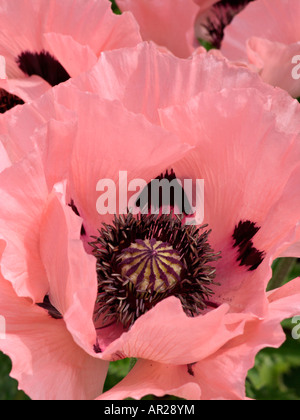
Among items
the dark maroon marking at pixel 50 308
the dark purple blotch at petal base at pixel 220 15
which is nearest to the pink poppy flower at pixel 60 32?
the dark maroon marking at pixel 50 308

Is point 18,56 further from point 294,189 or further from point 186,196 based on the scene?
point 294,189

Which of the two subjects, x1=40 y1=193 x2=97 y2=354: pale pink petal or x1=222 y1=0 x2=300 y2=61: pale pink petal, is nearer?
x1=40 y1=193 x2=97 y2=354: pale pink petal

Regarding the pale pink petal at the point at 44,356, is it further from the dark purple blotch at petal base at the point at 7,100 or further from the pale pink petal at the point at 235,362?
the dark purple blotch at petal base at the point at 7,100

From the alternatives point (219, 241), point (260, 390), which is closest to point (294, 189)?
point (219, 241)

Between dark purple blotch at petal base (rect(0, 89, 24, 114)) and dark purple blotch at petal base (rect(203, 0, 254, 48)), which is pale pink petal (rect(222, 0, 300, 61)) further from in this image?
dark purple blotch at petal base (rect(0, 89, 24, 114))

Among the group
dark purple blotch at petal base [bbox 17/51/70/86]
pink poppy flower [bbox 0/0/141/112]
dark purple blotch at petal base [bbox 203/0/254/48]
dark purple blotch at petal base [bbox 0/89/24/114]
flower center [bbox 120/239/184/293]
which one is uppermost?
dark purple blotch at petal base [bbox 203/0/254/48]

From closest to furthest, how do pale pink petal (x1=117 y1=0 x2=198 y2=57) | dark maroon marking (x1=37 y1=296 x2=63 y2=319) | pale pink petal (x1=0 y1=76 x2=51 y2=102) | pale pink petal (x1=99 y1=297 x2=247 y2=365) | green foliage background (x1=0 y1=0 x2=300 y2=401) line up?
pale pink petal (x1=99 y1=297 x2=247 y2=365), dark maroon marking (x1=37 y1=296 x2=63 y2=319), pale pink petal (x1=0 y1=76 x2=51 y2=102), pale pink petal (x1=117 y1=0 x2=198 y2=57), green foliage background (x1=0 y1=0 x2=300 y2=401)

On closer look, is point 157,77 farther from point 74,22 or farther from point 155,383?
→ point 155,383

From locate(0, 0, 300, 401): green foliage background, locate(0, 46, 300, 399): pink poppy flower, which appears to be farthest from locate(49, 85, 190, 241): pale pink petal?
locate(0, 0, 300, 401): green foliage background
